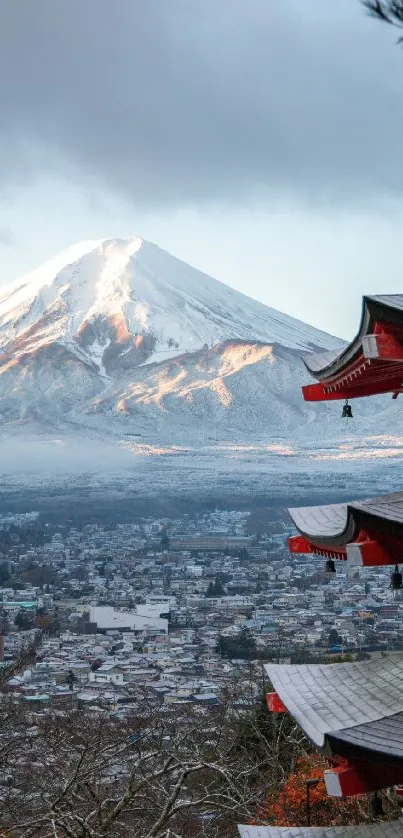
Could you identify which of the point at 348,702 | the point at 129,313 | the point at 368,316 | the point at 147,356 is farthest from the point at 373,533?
the point at 129,313

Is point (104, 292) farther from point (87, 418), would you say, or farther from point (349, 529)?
point (349, 529)

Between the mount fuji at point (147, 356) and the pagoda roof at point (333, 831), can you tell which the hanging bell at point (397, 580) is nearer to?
the pagoda roof at point (333, 831)

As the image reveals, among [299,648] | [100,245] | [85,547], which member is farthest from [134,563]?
[100,245]

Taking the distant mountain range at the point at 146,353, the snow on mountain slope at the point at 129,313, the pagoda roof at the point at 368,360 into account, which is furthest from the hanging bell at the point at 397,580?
the snow on mountain slope at the point at 129,313

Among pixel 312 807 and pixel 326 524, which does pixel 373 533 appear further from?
pixel 312 807

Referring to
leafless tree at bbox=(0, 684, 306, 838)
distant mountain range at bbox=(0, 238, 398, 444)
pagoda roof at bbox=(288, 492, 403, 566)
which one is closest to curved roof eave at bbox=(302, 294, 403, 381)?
pagoda roof at bbox=(288, 492, 403, 566)

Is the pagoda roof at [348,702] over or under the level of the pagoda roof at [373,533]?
under

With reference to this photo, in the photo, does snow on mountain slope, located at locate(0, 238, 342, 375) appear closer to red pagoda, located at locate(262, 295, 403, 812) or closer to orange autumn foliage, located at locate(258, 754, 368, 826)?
orange autumn foliage, located at locate(258, 754, 368, 826)
